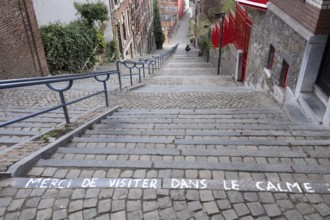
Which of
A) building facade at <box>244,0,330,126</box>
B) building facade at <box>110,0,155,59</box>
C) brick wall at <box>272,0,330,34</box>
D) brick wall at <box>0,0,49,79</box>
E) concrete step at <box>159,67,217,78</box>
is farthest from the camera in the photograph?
building facade at <box>110,0,155,59</box>

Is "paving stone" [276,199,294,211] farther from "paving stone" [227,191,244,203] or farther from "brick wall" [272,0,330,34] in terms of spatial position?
"brick wall" [272,0,330,34]

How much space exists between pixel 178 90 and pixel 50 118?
5022 mm

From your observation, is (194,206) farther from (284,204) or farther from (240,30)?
(240,30)

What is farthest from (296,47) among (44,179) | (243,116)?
(44,179)

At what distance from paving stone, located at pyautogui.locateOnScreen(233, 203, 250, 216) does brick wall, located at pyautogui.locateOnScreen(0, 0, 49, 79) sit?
8.48 m

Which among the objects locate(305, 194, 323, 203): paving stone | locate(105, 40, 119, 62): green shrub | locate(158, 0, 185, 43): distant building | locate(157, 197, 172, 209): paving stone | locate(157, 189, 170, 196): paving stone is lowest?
locate(158, 0, 185, 43): distant building

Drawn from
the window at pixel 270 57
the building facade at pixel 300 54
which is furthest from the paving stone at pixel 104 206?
the window at pixel 270 57

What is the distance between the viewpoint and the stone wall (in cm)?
665

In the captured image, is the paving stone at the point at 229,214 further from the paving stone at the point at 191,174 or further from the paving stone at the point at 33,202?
the paving stone at the point at 33,202

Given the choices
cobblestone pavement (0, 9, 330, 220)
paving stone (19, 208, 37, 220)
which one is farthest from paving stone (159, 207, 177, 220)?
paving stone (19, 208, 37, 220)

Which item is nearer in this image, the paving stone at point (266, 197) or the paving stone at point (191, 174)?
the paving stone at point (266, 197)

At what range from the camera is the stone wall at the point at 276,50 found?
665cm

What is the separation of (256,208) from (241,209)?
0.14 meters

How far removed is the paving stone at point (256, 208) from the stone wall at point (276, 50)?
16.0ft
